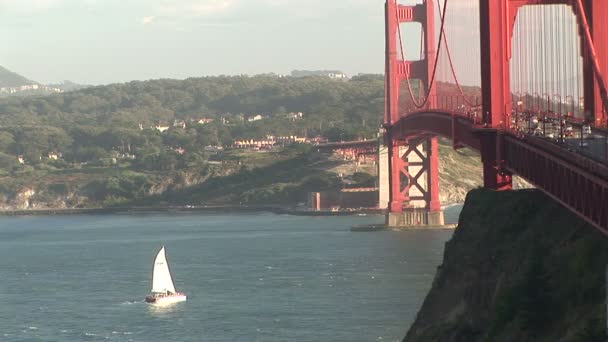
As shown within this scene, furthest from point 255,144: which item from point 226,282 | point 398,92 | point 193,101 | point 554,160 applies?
point 554,160

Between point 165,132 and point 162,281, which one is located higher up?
point 165,132

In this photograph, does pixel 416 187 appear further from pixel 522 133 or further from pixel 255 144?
pixel 255 144

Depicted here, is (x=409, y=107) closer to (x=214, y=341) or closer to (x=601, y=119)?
(x=214, y=341)

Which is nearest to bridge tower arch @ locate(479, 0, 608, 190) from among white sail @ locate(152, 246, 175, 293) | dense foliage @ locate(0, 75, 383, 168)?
white sail @ locate(152, 246, 175, 293)

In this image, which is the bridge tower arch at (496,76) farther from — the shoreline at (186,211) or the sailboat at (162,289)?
the shoreline at (186,211)

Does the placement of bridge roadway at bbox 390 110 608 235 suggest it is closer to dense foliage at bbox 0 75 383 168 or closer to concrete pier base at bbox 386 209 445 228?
concrete pier base at bbox 386 209 445 228

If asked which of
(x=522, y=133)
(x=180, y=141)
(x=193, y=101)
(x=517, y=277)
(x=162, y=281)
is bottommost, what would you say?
(x=162, y=281)
